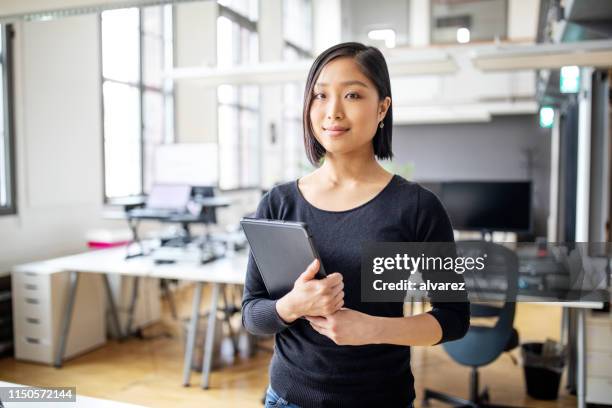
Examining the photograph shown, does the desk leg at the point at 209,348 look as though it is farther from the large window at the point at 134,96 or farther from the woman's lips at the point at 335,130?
the woman's lips at the point at 335,130

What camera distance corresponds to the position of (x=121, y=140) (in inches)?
230

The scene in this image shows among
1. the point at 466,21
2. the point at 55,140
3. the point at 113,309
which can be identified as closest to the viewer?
the point at 113,309

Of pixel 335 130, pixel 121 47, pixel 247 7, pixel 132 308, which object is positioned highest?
pixel 247 7

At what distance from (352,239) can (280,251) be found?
133 mm

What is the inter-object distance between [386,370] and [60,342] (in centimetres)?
352

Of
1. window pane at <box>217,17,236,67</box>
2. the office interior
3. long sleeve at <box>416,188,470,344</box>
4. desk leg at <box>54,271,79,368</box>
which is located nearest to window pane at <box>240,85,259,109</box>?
window pane at <box>217,17,236,67</box>

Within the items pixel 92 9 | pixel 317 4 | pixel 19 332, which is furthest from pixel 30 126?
pixel 317 4

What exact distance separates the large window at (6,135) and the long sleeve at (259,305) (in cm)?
383

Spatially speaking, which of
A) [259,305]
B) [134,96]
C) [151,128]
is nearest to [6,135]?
[134,96]

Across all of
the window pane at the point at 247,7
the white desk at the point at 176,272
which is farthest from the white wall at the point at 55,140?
the window pane at the point at 247,7

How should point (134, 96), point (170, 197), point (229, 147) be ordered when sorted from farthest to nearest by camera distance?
point (229, 147), point (134, 96), point (170, 197)

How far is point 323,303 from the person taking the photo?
92 centimetres

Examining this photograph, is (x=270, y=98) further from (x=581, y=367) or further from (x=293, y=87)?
(x=581, y=367)

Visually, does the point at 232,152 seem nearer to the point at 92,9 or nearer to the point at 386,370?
the point at 92,9
